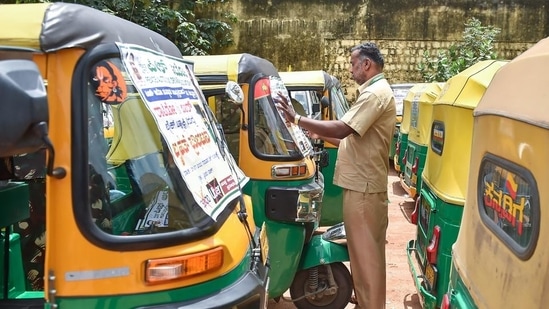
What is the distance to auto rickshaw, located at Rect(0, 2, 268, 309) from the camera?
1.83 metres

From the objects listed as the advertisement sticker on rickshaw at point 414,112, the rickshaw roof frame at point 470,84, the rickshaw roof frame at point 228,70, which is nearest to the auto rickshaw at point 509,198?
the rickshaw roof frame at point 470,84

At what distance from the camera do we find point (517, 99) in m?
1.81

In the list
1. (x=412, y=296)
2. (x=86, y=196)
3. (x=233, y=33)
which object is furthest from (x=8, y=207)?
(x=233, y=33)

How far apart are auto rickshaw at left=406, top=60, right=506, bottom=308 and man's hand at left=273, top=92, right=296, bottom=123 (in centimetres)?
106

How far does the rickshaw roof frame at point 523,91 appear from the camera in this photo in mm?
1609

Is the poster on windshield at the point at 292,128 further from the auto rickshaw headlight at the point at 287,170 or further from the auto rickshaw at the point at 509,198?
the auto rickshaw at the point at 509,198

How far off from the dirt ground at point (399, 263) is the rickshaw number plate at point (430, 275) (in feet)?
3.73

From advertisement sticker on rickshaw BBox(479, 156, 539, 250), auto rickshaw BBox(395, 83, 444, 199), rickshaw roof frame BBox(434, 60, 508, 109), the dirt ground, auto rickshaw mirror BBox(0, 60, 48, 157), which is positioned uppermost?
auto rickshaw mirror BBox(0, 60, 48, 157)

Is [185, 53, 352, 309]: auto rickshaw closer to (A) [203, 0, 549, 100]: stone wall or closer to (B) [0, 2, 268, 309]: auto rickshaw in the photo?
(B) [0, 2, 268, 309]: auto rickshaw

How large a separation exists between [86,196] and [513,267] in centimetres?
141

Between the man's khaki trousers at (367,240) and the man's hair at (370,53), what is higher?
the man's hair at (370,53)

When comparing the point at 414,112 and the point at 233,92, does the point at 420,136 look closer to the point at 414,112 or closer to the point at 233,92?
the point at 414,112

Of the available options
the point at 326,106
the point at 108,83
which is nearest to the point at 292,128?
the point at 108,83

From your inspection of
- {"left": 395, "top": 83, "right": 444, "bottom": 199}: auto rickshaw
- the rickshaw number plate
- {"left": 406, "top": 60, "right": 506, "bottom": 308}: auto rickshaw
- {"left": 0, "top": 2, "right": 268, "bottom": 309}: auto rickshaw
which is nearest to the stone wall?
{"left": 395, "top": 83, "right": 444, "bottom": 199}: auto rickshaw
